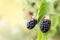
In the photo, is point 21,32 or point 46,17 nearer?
point 46,17

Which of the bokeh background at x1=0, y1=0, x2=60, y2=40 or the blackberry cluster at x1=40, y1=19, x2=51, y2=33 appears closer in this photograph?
the blackberry cluster at x1=40, y1=19, x2=51, y2=33

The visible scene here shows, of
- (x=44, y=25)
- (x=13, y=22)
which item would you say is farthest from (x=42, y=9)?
(x=13, y=22)

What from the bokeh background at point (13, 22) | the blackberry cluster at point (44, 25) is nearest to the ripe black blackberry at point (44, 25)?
the blackberry cluster at point (44, 25)

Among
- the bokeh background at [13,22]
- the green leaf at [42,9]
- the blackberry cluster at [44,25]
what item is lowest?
the bokeh background at [13,22]

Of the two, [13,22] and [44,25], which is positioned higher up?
[44,25]

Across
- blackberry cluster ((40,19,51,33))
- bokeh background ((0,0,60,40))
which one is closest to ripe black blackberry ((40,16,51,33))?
blackberry cluster ((40,19,51,33))

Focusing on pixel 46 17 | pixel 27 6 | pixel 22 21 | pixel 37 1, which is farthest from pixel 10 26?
pixel 46 17

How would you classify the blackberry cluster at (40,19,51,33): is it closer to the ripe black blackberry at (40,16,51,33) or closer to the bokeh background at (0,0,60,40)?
the ripe black blackberry at (40,16,51,33)

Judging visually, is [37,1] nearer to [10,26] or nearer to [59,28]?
[59,28]

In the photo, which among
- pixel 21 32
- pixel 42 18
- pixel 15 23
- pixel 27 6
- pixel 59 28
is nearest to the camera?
pixel 42 18

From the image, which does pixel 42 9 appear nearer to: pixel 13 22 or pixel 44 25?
pixel 44 25

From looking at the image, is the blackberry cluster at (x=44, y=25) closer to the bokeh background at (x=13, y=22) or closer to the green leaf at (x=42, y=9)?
the green leaf at (x=42, y=9)
